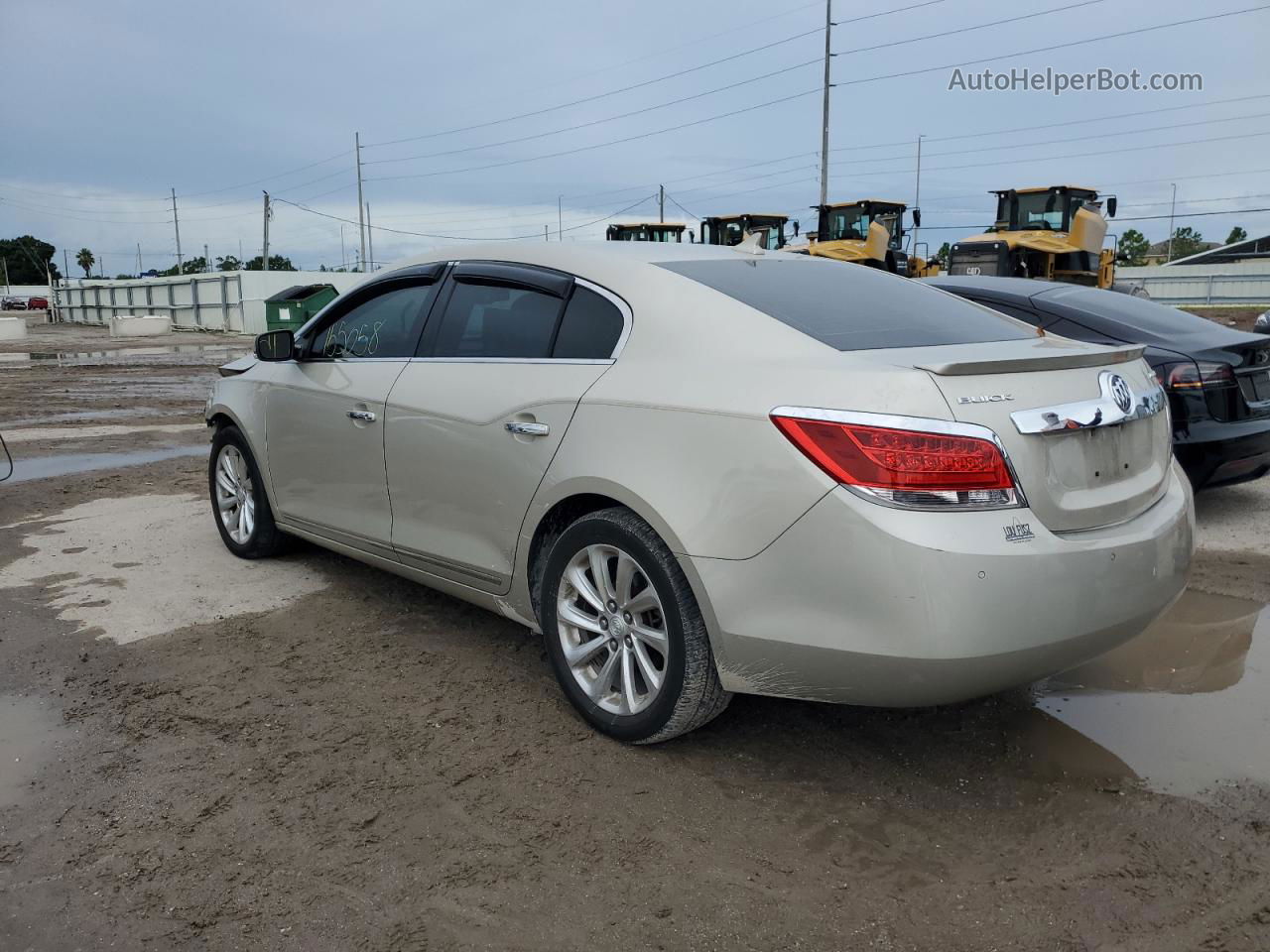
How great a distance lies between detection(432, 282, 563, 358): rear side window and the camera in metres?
3.84

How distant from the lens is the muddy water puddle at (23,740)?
10.7ft

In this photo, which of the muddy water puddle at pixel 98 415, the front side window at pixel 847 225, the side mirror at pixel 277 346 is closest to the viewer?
the side mirror at pixel 277 346

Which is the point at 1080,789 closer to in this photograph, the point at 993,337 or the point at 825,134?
the point at 993,337

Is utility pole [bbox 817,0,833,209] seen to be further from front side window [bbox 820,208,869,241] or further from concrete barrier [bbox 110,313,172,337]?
concrete barrier [bbox 110,313,172,337]

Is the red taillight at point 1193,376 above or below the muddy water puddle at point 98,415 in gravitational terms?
above

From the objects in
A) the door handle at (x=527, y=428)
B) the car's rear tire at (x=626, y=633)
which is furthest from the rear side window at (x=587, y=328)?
the car's rear tire at (x=626, y=633)

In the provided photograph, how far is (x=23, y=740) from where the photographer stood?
3.59 meters

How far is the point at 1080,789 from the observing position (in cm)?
317

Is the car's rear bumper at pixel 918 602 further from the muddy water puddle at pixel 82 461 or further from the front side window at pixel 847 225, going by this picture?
the front side window at pixel 847 225

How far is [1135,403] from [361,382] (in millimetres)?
3041

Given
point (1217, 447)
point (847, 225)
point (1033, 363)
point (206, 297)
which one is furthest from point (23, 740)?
point (206, 297)

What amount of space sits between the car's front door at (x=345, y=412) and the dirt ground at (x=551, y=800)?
1.64 feet

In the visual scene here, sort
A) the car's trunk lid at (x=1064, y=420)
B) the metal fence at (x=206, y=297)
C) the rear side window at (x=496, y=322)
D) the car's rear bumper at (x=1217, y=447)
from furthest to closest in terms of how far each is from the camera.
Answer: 1. the metal fence at (x=206, y=297)
2. the car's rear bumper at (x=1217, y=447)
3. the rear side window at (x=496, y=322)
4. the car's trunk lid at (x=1064, y=420)

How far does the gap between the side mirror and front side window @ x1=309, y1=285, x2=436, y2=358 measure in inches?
5.5
